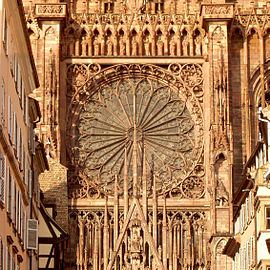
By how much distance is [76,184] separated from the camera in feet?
196

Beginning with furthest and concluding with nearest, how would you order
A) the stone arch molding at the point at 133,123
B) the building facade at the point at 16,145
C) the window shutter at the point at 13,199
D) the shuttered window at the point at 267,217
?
the stone arch molding at the point at 133,123, the shuttered window at the point at 267,217, the window shutter at the point at 13,199, the building facade at the point at 16,145

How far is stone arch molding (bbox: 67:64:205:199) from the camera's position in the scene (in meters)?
60.7

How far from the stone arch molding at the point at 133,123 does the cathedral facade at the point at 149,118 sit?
2.3 inches

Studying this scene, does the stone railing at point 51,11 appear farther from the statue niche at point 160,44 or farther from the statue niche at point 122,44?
the statue niche at point 160,44

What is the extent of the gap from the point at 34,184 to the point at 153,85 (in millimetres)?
21719

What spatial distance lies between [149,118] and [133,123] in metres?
0.90

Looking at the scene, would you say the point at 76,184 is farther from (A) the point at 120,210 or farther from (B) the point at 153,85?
(B) the point at 153,85

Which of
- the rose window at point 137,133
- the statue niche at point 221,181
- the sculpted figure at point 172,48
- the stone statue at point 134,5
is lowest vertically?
the statue niche at point 221,181

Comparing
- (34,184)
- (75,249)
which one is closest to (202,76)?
(75,249)

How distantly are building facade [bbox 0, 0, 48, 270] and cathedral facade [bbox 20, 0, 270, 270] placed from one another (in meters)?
17.4

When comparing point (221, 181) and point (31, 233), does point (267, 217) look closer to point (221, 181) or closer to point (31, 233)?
point (31, 233)

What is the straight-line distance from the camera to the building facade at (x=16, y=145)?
1165 inches

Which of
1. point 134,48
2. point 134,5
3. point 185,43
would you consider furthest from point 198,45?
point 134,5

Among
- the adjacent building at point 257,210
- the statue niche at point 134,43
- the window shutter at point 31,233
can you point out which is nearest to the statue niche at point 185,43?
the statue niche at point 134,43
